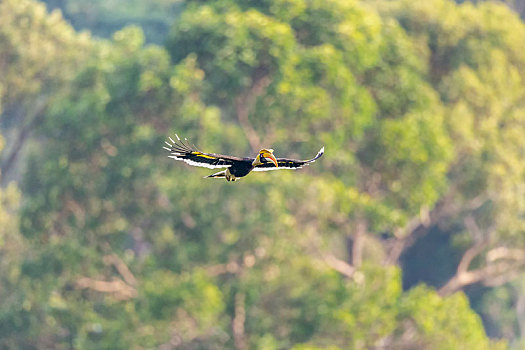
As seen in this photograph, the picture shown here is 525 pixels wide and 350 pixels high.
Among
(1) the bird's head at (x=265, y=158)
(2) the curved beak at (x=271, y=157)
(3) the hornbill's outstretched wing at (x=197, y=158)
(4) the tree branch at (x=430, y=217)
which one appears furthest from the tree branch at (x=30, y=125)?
(2) the curved beak at (x=271, y=157)

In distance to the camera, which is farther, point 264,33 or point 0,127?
point 0,127

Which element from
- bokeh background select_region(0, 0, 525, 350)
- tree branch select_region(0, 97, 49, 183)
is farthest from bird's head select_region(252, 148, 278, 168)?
tree branch select_region(0, 97, 49, 183)

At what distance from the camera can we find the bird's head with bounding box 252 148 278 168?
13.9 meters

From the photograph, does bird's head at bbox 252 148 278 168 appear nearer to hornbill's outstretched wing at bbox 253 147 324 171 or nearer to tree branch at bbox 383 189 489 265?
hornbill's outstretched wing at bbox 253 147 324 171

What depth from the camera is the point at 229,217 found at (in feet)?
118

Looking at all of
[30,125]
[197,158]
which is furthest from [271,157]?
[30,125]

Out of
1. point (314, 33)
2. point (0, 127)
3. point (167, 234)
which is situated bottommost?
point (0, 127)

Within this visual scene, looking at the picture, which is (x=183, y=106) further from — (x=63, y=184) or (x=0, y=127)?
(x=0, y=127)

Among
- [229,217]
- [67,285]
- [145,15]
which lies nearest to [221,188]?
[229,217]

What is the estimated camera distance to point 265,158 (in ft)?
46.7

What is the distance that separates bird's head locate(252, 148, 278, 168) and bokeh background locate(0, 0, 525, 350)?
19931 millimetres

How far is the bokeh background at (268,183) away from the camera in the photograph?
3562cm

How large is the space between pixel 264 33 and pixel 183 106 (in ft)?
9.59

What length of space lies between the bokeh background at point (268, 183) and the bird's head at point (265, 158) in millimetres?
19931
